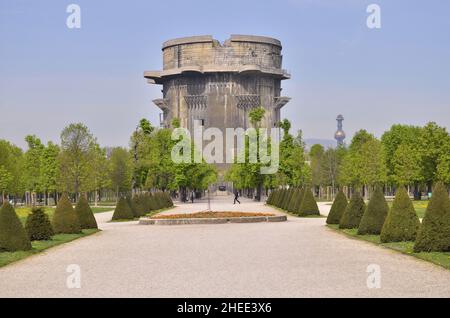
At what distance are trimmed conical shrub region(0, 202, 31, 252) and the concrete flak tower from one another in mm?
159398

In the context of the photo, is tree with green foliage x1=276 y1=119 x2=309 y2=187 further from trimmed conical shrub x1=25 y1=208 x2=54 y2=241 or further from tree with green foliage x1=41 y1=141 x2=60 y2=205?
trimmed conical shrub x1=25 y1=208 x2=54 y2=241

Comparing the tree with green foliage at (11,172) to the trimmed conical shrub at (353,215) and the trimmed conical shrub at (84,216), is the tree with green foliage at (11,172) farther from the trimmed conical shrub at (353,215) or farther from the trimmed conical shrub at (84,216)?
the trimmed conical shrub at (353,215)

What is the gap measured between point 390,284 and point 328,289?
1762 mm

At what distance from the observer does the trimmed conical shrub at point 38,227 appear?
3203cm

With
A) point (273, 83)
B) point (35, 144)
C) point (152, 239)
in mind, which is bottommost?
point (152, 239)

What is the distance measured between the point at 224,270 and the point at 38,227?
47.9 ft

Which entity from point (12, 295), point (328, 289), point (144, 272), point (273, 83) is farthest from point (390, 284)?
point (273, 83)

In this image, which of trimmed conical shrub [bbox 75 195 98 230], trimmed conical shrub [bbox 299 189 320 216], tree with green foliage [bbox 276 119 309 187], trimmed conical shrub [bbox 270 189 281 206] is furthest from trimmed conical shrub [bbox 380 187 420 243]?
tree with green foliage [bbox 276 119 309 187]

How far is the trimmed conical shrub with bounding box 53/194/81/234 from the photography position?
3653 cm

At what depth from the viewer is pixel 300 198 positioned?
56.6 metres

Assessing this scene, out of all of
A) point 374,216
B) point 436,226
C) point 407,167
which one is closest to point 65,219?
point 374,216

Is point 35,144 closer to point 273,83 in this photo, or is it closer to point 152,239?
point 152,239

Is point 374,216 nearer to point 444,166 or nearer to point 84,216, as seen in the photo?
point 84,216

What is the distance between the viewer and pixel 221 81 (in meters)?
190
